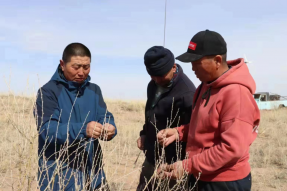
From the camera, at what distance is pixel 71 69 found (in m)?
2.57

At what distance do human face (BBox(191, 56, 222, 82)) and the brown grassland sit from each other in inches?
30.6

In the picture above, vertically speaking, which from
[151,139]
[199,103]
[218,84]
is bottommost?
[151,139]

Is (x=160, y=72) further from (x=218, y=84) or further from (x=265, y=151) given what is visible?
(x=265, y=151)

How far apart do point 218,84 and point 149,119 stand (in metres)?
1.02

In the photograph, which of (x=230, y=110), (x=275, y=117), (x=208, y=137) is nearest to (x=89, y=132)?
(x=208, y=137)

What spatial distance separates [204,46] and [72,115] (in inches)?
52.4

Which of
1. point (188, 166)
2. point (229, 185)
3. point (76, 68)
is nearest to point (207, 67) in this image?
point (188, 166)

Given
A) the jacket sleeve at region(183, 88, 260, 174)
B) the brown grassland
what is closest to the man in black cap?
the brown grassland

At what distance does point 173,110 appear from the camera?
2.56m

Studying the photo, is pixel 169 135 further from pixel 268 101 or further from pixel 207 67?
pixel 268 101

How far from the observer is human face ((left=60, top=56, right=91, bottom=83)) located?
257 cm

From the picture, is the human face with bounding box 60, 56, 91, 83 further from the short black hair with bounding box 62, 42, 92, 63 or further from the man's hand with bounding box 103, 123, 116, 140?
the man's hand with bounding box 103, 123, 116, 140

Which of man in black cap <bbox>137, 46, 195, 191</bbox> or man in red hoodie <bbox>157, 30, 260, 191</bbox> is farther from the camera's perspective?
man in black cap <bbox>137, 46, 195, 191</bbox>

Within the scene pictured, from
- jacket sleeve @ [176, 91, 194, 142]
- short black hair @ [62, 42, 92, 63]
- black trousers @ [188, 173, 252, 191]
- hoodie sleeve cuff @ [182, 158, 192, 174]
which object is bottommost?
black trousers @ [188, 173, 252, 191]
